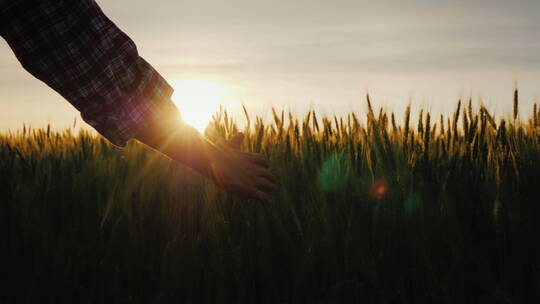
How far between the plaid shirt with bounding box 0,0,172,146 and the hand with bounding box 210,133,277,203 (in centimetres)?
24

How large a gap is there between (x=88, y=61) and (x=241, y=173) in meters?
0.53

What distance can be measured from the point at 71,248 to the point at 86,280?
0.14m

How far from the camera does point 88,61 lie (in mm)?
1196

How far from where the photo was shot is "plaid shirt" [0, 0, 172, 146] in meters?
1.12

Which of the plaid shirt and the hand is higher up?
the plaid shirt

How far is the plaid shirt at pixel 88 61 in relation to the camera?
1.12m

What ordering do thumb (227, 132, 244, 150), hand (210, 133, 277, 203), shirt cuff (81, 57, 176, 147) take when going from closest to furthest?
1. shirt cuff (81, 57, 176, 147)
2. hand (210, 133, 277, 203)
3. thumb (227, 132, 244, 150)

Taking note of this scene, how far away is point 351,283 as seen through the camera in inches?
52.7

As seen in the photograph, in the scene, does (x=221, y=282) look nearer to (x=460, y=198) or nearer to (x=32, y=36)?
(x=460, y=198)

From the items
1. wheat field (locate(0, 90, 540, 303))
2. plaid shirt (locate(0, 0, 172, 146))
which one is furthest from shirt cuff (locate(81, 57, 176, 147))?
wheat field (locate(0, 90, 540, 303))

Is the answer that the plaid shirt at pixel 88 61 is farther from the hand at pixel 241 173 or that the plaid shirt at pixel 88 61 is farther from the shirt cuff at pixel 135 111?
the hand at pixel 241 173

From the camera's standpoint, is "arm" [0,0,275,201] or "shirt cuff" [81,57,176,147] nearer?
"arm" [0,0,275,201]

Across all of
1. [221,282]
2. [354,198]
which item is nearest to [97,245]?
[221,282]

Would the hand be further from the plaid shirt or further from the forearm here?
the plaid shirt
